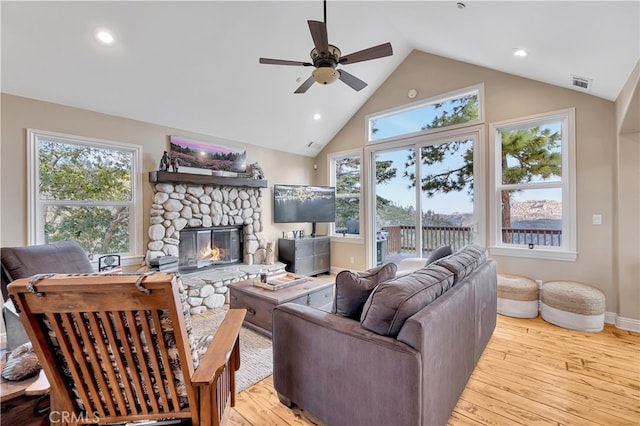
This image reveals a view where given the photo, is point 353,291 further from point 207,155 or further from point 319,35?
point 207,155

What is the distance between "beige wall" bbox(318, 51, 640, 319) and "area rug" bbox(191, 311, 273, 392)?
3313mm

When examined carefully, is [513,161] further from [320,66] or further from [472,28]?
[320,66]

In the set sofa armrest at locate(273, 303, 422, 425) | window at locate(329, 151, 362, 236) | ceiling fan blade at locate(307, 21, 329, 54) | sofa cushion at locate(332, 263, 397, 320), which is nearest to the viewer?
sofa armrest at locate(273, 303, 422, 425)

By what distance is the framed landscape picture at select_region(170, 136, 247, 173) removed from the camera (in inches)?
162

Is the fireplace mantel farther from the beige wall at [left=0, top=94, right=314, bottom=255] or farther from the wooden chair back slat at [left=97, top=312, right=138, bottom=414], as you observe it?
the wooden chair back slat at [left=97, top=312, right=138, bottom=414]

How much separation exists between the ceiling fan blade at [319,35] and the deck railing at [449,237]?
130 inches

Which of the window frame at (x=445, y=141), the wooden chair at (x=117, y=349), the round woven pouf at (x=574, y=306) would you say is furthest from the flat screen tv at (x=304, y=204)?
the wooden chair at (x=117, y=349)

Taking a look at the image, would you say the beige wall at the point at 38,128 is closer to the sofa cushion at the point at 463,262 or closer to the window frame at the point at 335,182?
the window frame at the point at 335,182

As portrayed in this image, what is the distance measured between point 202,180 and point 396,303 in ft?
11.9

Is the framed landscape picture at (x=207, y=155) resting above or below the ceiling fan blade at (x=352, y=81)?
below

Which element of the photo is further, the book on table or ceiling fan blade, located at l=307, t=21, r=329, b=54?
the book on table

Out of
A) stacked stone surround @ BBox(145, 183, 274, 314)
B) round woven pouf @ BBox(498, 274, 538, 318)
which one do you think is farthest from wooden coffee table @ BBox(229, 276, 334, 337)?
round woven pouf @ BBox(498, 274, 538, 318)

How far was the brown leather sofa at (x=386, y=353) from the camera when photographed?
4.11ft

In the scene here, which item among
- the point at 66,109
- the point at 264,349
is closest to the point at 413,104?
the point at 264,349
